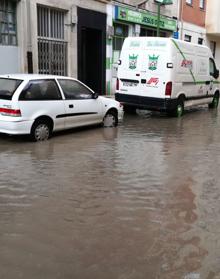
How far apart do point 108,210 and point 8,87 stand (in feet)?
15.6

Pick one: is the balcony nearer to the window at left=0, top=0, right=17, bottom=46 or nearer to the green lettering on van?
the green lettering on van

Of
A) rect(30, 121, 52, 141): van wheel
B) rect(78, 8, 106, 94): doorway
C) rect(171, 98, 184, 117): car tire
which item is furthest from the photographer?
rect(78, 8, 106, 94): doorway

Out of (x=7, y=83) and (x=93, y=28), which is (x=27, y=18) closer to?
(x=93, y=28)

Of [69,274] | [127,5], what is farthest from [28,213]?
[127,5]

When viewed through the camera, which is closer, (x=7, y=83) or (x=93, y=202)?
(x=93, y=202)

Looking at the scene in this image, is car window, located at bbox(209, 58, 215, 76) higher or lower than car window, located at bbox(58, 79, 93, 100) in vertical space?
higher

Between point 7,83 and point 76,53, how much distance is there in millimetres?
9348

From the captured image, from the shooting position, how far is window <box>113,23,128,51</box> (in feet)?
68.7

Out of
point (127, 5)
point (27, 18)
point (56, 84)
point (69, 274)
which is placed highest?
point (127, 5)

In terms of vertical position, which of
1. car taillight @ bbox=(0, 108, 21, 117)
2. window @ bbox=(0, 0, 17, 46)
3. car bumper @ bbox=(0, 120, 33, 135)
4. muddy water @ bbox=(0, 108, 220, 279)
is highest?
window @ bbox=(0, 0, 17, 46)

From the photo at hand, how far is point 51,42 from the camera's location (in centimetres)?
1692

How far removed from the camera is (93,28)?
62.1 feet

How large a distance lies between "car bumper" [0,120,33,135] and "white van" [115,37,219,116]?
19.1ft

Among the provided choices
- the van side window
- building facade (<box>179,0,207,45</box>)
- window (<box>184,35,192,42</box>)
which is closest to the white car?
the van side window
